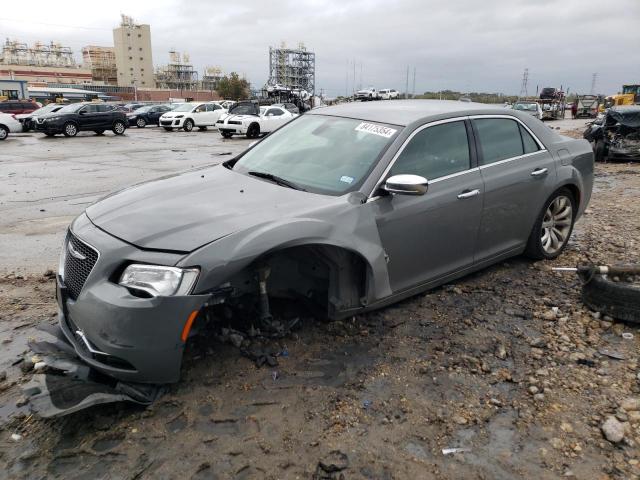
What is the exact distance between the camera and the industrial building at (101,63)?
126750 mm

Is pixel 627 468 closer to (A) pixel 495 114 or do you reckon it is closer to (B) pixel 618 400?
(B) pixel 618 400

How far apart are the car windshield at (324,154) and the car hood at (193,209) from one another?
213 mm

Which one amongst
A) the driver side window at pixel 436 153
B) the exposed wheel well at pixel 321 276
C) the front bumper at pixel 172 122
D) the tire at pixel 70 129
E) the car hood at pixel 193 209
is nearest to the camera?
the car hood at pixel 193 209

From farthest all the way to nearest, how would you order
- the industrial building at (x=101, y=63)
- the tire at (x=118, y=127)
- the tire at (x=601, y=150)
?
the industrial building at (x=101, y=63) < the tire at (x=118, y=127) < the tire at (x=601, y=150)

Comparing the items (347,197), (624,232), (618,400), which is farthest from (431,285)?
(624,232)

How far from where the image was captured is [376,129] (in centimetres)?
376

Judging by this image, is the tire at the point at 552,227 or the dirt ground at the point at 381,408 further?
the tire at the point at 552,227

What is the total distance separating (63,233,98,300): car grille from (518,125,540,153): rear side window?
12.5 ft

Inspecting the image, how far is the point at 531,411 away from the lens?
281 centimetres

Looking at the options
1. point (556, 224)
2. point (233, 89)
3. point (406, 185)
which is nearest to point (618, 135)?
point (556, 224)

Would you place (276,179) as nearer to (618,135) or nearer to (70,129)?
(618,135)

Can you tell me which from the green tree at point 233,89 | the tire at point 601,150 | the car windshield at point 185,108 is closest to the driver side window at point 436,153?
the tire at point 601,150

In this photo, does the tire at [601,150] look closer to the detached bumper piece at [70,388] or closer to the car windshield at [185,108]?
the detached bumper piece at [70,388]

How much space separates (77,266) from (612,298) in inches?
152
